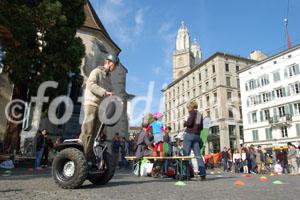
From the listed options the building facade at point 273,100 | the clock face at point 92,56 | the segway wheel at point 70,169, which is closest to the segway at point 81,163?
the segway wheel at point 70,169

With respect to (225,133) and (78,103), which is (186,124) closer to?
A: (78,103)

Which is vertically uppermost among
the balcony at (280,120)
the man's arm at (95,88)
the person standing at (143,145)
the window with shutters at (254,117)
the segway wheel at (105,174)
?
the window with shutters at (254,117)

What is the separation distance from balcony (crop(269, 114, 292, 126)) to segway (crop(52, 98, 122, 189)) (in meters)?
44.6

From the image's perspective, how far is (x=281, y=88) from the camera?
45938 millimetres

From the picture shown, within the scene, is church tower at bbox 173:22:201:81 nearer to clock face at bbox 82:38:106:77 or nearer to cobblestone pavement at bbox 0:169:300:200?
clock face at bbox 82:38:106:77

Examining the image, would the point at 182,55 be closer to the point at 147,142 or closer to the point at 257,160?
the point at 257,160

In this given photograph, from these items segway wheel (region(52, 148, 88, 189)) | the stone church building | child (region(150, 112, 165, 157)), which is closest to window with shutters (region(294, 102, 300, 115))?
the stone church building

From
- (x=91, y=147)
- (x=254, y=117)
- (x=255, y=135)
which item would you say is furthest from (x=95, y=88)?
(x=254, y=117)

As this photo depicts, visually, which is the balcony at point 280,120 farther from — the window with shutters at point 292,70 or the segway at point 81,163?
the segway at point 81,163

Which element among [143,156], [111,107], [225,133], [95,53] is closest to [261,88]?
[225,133]

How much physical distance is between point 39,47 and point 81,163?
13.1m

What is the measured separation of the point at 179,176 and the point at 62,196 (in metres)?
4.05

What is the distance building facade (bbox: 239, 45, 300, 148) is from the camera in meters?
43.6

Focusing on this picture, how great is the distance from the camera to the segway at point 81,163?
463cm
